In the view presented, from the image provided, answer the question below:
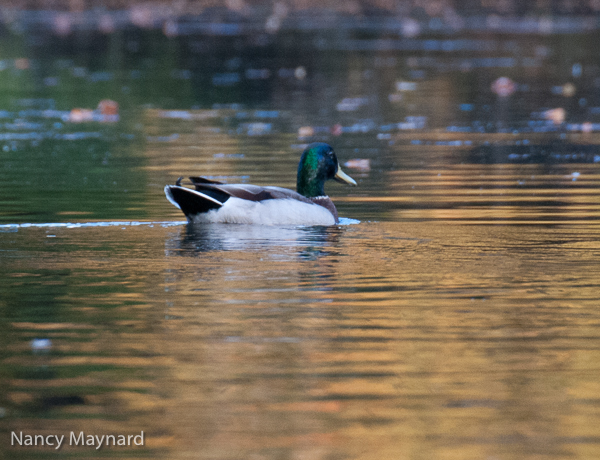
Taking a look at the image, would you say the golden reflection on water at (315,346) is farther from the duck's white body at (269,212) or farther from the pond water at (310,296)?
the duck's white body at (269,212)

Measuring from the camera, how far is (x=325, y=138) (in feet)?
64.6

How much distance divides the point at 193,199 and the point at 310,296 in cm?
358

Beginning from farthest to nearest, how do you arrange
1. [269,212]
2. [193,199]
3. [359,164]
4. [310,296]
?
[359,164]
[193,199]
[269,212]
[310,296]

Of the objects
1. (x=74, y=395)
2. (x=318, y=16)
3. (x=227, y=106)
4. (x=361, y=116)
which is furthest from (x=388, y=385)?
(x=318, y=16)

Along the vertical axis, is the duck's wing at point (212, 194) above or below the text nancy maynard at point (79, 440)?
above

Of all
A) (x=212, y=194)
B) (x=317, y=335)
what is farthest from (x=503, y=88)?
(x=317, y=335)

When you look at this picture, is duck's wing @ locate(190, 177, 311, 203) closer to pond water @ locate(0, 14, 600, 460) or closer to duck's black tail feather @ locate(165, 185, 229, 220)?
duck's black tail feather @ locate(165, 185, 229, 220)

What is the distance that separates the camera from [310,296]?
8438 mm

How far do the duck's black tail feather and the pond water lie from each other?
0.62ft

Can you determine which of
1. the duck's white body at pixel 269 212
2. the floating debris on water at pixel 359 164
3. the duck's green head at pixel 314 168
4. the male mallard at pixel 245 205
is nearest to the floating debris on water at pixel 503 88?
the floating debris on water at pixel 359 164

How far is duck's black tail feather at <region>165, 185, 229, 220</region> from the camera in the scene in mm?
11703

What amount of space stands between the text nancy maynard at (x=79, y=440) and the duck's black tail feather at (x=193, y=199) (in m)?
6.09

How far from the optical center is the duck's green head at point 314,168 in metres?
12.6

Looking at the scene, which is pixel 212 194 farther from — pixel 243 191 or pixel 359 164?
pixel 359 164
